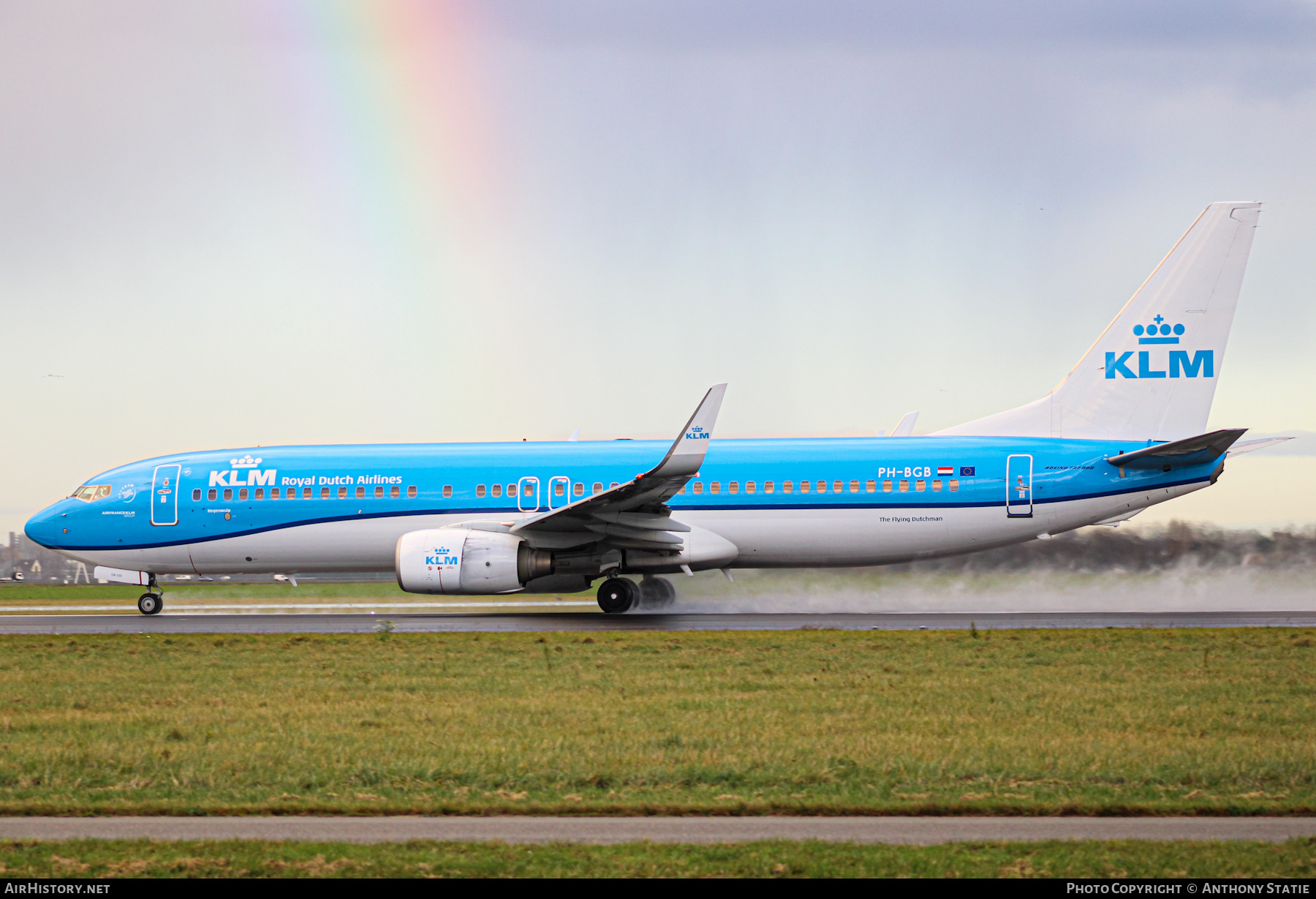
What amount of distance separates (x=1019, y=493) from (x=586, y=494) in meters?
8.61

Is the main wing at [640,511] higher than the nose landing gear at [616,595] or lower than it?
higher

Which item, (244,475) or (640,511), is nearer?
(640,511)

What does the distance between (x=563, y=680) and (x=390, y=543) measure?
12.0 meters

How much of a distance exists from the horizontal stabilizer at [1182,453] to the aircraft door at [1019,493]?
1566mm

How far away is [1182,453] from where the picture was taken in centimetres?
2239

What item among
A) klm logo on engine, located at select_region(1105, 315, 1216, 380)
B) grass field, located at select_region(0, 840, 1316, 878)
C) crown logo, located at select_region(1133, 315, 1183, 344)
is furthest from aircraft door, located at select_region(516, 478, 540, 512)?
grass field, located at select_region(0, 840, 1316, 878)

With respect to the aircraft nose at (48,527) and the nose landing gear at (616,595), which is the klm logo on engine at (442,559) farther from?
the aircraft nose at (48,527)

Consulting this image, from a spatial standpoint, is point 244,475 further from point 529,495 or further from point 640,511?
point 640,511

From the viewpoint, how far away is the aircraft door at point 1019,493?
23.4 meters

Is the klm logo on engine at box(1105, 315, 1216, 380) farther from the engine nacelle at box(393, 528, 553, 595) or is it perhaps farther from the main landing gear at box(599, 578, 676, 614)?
the engine nacelle at box(393, 528, 553, 595)

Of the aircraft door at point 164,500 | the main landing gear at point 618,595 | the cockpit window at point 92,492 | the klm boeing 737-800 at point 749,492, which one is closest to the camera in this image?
the klm boeing 737-800 at point 749,492

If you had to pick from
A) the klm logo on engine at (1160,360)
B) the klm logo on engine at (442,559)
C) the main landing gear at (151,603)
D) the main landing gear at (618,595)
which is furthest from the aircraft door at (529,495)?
the klm logo on engine at (1160,360)

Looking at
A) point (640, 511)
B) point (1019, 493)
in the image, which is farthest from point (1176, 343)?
point (640, 511)
